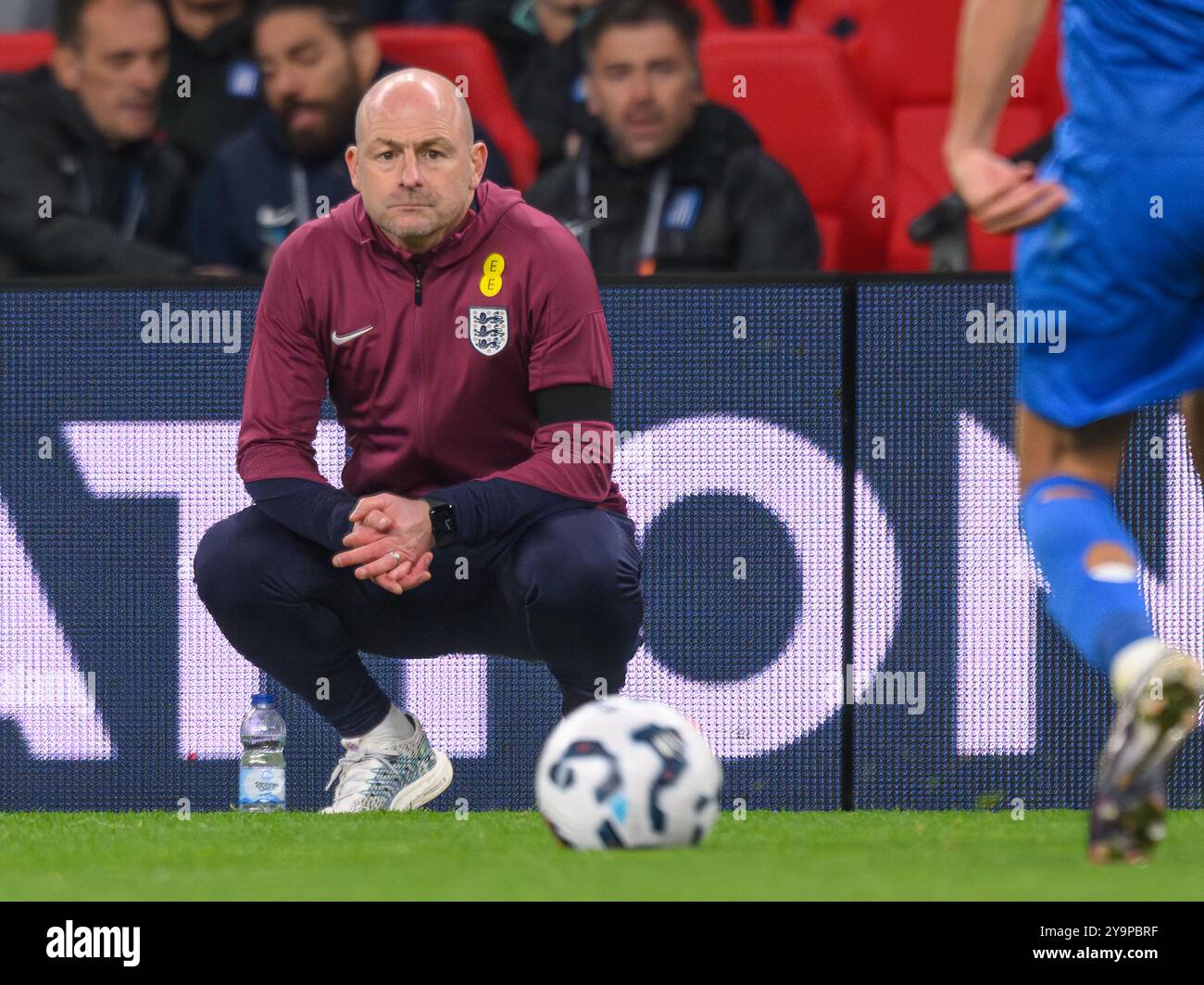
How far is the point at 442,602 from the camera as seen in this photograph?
154 inches

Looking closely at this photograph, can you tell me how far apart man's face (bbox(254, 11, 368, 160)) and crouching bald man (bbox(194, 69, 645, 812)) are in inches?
64.9

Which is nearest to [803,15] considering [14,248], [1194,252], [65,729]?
[14,248]

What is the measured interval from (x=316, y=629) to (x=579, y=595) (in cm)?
52

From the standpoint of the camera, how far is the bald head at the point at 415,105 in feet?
12.7

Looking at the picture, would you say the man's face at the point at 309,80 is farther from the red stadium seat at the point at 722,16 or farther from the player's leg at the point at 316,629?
the player's leg at the point at 316,629

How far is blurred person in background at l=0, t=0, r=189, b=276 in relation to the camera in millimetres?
5559

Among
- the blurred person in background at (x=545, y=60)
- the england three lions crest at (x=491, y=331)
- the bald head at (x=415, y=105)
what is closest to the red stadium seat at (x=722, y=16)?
the blurred person in background at (x=545, y=60)

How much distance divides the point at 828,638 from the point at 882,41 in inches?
109

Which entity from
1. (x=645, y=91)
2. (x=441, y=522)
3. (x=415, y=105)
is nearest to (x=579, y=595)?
(x=441, y=522)

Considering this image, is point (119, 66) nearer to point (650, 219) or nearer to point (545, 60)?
point (545, 60)

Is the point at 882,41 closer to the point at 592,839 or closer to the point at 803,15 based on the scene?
the point at 803,15

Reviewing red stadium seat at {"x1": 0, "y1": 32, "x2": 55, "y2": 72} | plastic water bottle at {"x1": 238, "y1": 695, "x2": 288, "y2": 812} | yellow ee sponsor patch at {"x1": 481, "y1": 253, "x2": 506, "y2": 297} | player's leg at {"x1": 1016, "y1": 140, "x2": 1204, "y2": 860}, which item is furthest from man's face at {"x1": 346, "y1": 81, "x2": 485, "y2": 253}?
red stadium seat at {"x1": 0, "y1": 32, "x2": 55, "y2": 72}

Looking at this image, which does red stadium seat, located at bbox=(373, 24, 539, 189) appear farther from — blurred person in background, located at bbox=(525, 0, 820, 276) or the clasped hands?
the clasped hands

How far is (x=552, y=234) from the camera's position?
3969mm
